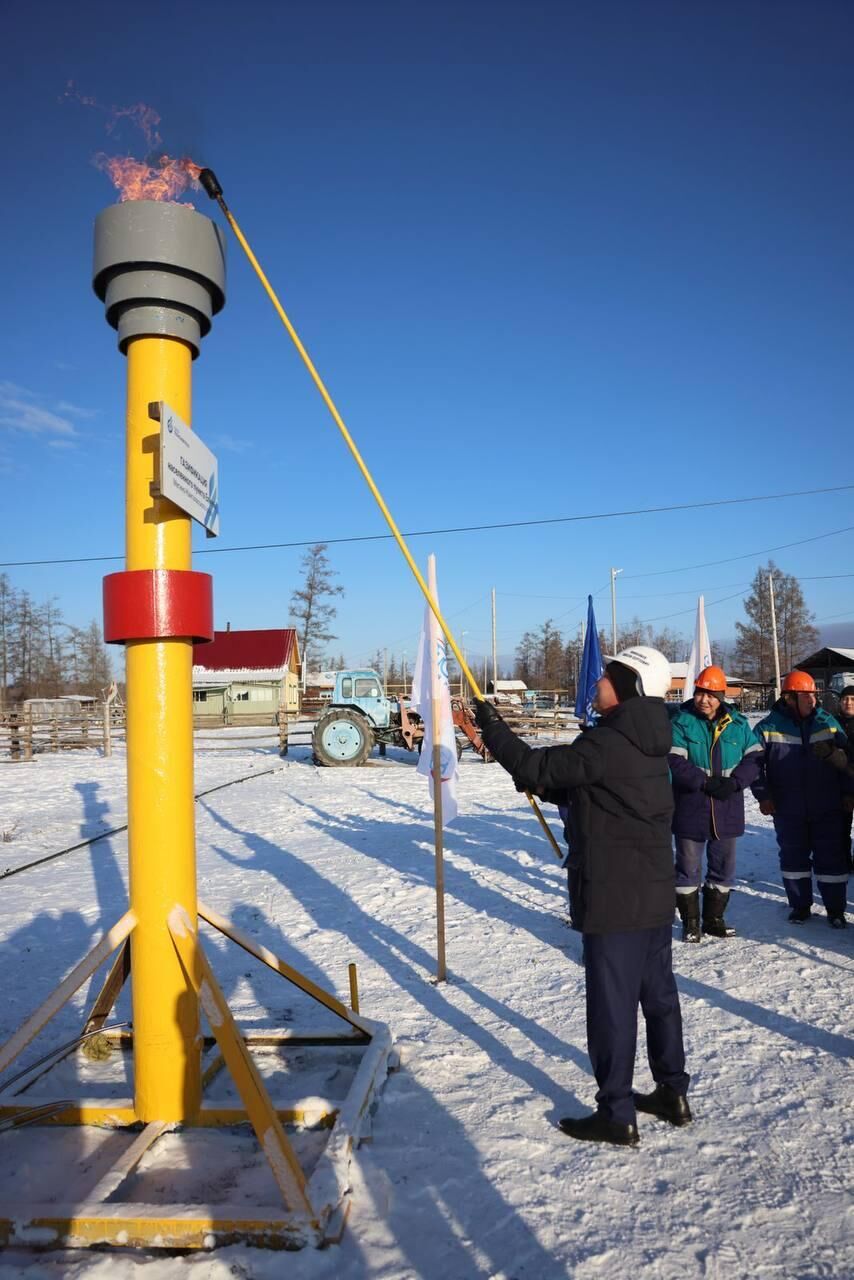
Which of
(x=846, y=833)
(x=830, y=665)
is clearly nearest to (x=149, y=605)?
(x=846, y=833)

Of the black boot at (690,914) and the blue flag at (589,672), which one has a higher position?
the blue flag at (589,672)

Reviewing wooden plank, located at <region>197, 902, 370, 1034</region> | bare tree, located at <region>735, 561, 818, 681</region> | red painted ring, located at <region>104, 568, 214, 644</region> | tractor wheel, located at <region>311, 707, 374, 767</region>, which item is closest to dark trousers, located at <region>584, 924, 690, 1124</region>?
wooden plank, located at <region>197, 902, 370, 1034</region>

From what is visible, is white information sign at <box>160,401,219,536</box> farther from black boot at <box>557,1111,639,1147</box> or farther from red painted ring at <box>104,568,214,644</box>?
black boot at <box>557,1111,639,1147</box>

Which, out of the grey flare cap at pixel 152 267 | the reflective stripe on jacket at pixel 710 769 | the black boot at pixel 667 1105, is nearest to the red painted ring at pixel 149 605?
the grey flare cap at pixel 152 267

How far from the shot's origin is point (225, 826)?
10312 millimetres

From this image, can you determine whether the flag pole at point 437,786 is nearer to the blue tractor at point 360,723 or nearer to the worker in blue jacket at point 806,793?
the worker in blue jacket at point 806,793

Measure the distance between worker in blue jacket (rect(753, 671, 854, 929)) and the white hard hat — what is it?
2852mm

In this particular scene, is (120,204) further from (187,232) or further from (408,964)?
(408,964)

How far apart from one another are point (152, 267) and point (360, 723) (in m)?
15.0

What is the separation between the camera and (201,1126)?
9.16 feet

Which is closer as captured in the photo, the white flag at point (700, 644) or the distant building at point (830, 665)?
the white flag at point (700, 644)

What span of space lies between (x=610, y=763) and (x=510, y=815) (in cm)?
806

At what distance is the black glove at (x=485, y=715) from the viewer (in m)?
3.15

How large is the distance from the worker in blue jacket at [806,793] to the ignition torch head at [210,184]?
15.2ft
